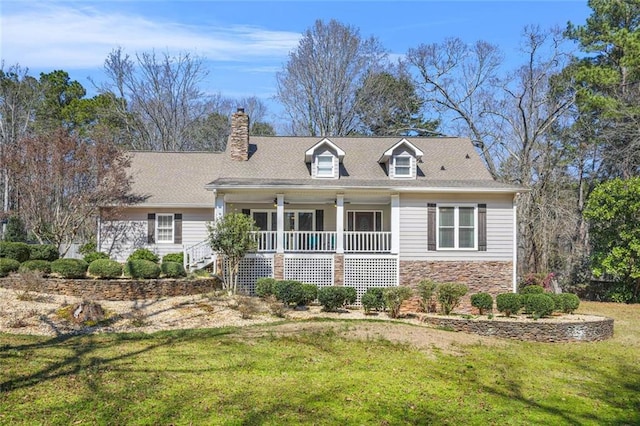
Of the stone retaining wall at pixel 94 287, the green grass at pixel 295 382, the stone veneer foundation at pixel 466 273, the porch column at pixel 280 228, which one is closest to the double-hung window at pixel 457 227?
the stone veneer foundation at pixel 466 273

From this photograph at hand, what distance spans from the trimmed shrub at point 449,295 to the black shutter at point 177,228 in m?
11.2

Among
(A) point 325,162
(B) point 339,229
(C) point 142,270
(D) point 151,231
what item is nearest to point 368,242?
(B) point 339,229

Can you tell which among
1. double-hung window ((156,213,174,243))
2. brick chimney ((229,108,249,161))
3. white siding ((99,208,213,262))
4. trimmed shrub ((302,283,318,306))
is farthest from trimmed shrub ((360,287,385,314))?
double-hung window ((156,213,174,243))

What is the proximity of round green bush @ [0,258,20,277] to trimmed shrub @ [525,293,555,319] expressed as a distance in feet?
47.5

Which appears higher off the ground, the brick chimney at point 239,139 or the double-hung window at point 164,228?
the brick chimney at point 239,139

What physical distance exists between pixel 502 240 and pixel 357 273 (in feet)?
16.7

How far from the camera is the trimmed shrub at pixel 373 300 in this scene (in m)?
14.2

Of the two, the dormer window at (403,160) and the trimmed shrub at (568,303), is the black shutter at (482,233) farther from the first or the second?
the trimmed shrub at (568,303)

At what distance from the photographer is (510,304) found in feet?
45.4

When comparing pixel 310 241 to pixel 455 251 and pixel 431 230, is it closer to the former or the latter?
pixel 431 230

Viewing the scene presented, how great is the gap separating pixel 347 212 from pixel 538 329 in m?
9.58

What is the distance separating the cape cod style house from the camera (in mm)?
17297

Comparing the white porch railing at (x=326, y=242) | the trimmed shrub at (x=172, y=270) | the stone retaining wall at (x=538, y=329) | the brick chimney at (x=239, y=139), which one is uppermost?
the brick chimney at (x=239, y=139)

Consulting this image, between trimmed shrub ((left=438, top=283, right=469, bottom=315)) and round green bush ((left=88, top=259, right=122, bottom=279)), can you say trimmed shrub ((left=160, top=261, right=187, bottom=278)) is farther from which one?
trimmed shrub ((left=438, top=283, right=469, bottom=315))
